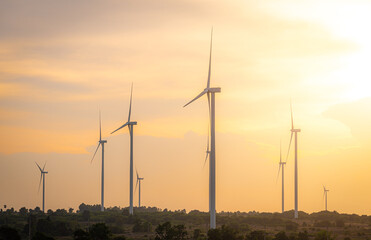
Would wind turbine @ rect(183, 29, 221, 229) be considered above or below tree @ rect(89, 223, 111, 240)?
above

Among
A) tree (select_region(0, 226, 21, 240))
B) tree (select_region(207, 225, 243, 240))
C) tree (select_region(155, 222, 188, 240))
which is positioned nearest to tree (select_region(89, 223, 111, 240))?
tree (select_region(0, 226, 21, 240))

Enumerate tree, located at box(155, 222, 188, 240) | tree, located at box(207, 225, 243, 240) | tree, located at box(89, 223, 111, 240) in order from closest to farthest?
tree, located at box(89, 223, 111, 240) < tree, located at box(207, 225, 243, 240) < tree, located at box(155, 222, 188, 240)

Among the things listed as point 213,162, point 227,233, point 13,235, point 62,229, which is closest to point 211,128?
point 213,162

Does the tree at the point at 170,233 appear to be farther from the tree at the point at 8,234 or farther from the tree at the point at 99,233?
the tree at the point at 8,234

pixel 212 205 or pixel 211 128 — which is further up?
pixel 211 128

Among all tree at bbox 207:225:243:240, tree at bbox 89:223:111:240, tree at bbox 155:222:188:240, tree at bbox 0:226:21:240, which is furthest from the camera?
tree at bbox 155:222:188:240

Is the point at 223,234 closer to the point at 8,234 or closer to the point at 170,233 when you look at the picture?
the point at 170,233

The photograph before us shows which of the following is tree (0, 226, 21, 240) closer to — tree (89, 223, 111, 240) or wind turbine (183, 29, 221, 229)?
tree (89, 223, 111, 240)

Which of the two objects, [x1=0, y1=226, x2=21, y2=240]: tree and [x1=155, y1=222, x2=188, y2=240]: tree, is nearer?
[x1=0, y1=226, x2=21, y2=240]: tree

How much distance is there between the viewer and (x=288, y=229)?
19475 cm

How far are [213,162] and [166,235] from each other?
1810 cm

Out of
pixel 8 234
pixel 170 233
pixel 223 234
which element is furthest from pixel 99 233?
pixel 223 234

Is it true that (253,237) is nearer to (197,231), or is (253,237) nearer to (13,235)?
(197,231)

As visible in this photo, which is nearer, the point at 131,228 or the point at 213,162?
the point at 213,162
